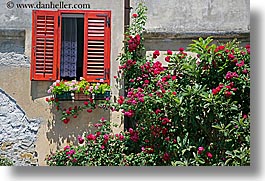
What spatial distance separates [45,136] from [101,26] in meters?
1.05

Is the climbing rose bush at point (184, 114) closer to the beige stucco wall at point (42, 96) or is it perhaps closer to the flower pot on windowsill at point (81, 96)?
the beige stucco wall at point (42, 96)

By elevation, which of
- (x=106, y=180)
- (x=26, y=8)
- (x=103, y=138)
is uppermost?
(x=26, y=8)

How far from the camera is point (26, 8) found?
4598mm

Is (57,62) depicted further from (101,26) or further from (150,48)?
(150,48)

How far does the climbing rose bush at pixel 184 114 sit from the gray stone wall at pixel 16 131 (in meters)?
0.23

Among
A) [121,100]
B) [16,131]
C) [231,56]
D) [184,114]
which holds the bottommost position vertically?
[16,131]

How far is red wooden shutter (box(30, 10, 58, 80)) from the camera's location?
460 centimetres

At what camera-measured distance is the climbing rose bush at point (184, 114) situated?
4.34 meters

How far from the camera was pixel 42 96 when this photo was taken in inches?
181

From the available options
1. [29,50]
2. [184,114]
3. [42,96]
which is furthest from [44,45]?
[184,114]

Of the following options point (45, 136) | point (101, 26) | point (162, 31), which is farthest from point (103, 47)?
point (45, 136)

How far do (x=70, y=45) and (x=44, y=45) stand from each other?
0.75 ft

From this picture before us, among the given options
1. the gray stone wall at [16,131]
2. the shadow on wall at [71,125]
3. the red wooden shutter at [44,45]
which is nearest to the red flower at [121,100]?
the shadow on wall at [71,125]

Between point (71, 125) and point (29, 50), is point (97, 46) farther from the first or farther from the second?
point (71, 125)
